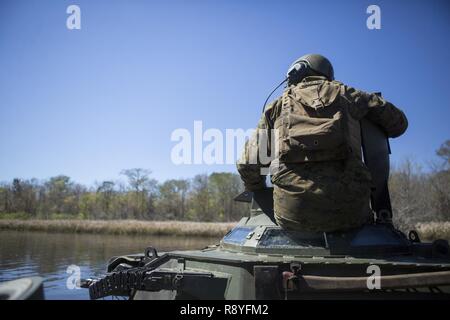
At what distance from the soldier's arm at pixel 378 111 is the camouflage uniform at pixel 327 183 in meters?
0.01

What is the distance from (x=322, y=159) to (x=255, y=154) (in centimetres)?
108

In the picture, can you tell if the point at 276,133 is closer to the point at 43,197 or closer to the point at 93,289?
the point at 93,289

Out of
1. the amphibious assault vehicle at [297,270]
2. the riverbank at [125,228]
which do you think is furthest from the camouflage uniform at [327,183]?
the riverbank at [125,228]

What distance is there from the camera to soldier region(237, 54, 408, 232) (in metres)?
4.60

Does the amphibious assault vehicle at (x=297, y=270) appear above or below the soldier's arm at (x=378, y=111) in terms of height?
below

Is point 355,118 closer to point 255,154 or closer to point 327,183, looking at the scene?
point 327,183

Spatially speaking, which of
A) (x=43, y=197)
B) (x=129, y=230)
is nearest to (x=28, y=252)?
(x=129, y=230)

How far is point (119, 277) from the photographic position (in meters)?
4.59

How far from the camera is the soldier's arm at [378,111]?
16.6 ft

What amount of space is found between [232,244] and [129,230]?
127 feet

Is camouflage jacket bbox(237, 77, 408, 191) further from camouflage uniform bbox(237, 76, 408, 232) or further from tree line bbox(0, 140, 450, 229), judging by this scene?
tree line bbox(0, 140, 450, 229)

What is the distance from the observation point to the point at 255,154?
549 cm

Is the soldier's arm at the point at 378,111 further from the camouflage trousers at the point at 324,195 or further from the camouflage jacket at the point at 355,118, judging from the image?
the camouflage trousers at the point at 324,195
